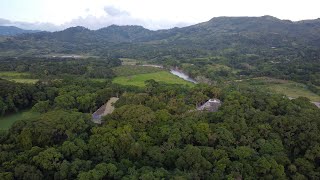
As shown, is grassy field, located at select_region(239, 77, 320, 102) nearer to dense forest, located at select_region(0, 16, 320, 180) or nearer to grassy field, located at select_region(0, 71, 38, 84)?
dense forest, located at select_region(0, 16, 320, 180)

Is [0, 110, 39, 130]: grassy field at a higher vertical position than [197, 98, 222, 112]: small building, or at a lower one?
lower

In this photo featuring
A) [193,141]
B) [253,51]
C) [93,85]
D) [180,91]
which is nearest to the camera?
[193,141]

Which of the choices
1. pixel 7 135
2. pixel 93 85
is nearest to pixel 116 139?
pixel 7 135

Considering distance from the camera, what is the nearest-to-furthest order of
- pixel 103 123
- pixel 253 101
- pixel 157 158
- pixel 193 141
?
pixel 157 158
pixel 193 141
pixel 103 123
pixel 253 101

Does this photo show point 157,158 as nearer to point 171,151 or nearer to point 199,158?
point 171,151

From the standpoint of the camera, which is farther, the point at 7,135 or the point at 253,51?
the point at 253,51

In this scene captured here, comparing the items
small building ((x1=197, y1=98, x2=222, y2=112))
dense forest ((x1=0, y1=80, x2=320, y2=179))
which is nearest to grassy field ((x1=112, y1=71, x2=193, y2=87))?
small building ((x1=197, y1=98, x2=222, y2=112))

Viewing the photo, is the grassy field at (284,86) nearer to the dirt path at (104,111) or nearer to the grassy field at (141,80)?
the grassy field at (141,80)
